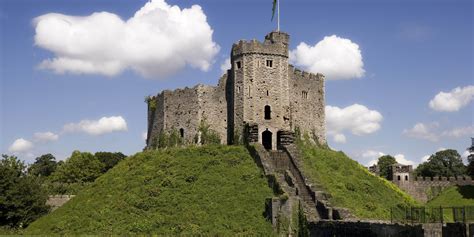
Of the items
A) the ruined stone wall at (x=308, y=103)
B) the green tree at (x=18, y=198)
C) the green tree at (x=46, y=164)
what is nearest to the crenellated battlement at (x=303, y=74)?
the ruined stone wall at (x=308, y=103)

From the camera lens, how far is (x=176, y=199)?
37.7m

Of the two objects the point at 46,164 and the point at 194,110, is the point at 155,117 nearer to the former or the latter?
the point at 194,110

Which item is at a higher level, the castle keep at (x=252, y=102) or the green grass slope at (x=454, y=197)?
the castle keep at (x=252, y=102)

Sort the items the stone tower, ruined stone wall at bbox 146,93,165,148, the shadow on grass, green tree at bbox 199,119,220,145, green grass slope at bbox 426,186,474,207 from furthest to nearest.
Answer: the shadow on grass < green grass slope at bbox 426,186,474,207 < ruined stone wall at bbox 146,93,165,148 < green tree at bbox 199,119,220,145 < the stone tower

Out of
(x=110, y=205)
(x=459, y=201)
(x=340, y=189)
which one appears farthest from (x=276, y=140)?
(x=459, y=201)

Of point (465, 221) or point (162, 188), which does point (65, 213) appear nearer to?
point (162, 188)

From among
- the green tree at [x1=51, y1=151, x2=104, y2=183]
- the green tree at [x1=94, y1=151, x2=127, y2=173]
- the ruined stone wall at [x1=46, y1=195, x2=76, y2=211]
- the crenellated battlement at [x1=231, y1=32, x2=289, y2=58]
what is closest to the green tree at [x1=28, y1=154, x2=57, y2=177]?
the green tree at [x1=94, y1=151, x2=127, y2=173]

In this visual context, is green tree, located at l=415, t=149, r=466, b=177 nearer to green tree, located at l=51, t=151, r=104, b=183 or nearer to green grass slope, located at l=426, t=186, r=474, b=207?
green grass slope, located at l=426, t=186, r=474, b=207

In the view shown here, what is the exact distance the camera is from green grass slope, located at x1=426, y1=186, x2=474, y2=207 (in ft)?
232

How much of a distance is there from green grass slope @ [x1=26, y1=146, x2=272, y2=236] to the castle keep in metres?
4.87

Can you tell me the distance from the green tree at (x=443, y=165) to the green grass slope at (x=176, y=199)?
259 feet

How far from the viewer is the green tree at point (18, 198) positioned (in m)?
45.0

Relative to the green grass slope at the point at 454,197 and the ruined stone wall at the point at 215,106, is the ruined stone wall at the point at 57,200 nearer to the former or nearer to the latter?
the ruined stone wall at the point at 215,106

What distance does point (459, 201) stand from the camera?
234ft
